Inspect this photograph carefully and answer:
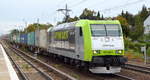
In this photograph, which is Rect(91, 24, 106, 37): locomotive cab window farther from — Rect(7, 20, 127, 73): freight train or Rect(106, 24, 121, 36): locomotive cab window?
Rect(106, 24, 121, 36): locomotive cab window

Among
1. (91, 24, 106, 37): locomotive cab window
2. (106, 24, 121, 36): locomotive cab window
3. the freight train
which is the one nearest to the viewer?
the freight train

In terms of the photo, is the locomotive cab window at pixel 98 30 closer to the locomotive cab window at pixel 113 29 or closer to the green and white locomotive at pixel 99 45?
the green and white locomotive at pixel 99 45

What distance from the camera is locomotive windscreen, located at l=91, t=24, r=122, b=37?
16.0m

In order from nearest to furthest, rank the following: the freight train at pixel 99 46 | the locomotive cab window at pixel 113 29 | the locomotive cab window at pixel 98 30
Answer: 1. the freight train at pixel 99 46
2. the locomotive cab window at pixel 98 30
3. the locomotive cab window at pixel 113 29

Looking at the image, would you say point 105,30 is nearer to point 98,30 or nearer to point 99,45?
point 98,30

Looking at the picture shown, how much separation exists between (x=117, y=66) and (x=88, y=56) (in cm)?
153

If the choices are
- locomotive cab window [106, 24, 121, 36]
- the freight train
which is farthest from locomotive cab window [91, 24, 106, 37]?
locomotive cab window [106, 24, 121, 36]

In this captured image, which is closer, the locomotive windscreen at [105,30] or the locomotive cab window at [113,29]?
the locomotive windscreen at [105,30]

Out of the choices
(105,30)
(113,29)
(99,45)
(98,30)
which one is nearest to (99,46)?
(99,45)

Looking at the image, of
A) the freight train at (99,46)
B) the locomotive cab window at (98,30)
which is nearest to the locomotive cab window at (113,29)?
the freight train at (99,46)

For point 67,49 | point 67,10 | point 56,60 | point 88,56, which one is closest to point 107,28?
point 88,56

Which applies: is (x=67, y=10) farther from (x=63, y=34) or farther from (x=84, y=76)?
(x=84, y=76)

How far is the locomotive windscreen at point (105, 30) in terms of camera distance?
628 inches

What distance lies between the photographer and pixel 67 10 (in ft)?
143
